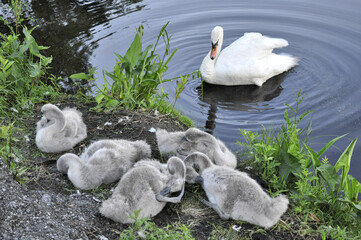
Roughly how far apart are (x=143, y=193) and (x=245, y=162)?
1711 millimetres

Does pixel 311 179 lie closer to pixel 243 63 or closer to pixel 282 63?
pixel 243 63

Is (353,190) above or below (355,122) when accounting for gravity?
above

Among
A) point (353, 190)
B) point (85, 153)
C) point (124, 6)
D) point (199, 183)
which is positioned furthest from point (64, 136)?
point (124, 6)

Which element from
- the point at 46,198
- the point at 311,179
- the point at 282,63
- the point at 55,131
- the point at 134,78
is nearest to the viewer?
the point at 46,198

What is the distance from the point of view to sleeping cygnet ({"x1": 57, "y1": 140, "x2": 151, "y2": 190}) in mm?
4836

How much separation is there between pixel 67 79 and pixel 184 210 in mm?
4765

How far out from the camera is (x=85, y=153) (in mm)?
5207

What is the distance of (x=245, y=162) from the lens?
5.66m

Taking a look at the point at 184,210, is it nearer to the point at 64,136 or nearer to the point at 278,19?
the point at 64,136

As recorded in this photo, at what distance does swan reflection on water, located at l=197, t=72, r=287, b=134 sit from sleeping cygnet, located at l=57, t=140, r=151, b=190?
2702 mm

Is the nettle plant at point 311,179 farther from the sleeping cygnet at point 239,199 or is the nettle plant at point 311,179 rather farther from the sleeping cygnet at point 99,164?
the sleeping cygnet at point 99,164

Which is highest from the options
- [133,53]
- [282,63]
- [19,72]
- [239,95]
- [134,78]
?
[133,53]

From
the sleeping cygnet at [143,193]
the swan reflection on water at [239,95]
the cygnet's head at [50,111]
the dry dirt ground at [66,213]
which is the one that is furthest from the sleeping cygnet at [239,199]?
the swan reflection on water at [239,95]

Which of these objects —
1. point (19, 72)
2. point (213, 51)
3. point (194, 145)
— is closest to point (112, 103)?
point (19, 72)
